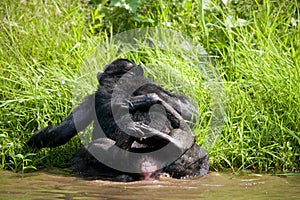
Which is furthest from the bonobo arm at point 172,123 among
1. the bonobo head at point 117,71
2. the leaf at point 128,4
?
the leaf at point 128,4

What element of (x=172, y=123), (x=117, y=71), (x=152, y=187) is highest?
(x=117, y=71)

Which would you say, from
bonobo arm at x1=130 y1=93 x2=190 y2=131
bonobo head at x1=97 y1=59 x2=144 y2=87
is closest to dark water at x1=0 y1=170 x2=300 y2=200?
bonobo arm at x1=130 y1=93 x2=190 y2=131

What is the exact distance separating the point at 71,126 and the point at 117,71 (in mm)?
545

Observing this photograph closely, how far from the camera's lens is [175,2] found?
307 inches

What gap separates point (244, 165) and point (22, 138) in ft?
5.97

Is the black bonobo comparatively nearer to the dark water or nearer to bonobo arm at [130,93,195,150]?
bonobo arm at [130,93,195,150]

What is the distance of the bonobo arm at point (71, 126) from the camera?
5477 mm

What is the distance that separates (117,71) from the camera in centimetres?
550

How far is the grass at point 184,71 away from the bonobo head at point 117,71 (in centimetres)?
66

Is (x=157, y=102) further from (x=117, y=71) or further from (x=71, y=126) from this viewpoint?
(x=71, y=126)

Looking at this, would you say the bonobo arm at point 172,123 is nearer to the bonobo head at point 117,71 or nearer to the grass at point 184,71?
the bonobo head at point 117,71

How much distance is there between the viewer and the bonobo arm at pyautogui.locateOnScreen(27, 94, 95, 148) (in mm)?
5477

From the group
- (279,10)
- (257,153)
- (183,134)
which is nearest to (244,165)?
(257,153)

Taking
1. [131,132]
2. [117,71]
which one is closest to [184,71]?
[117,71]
